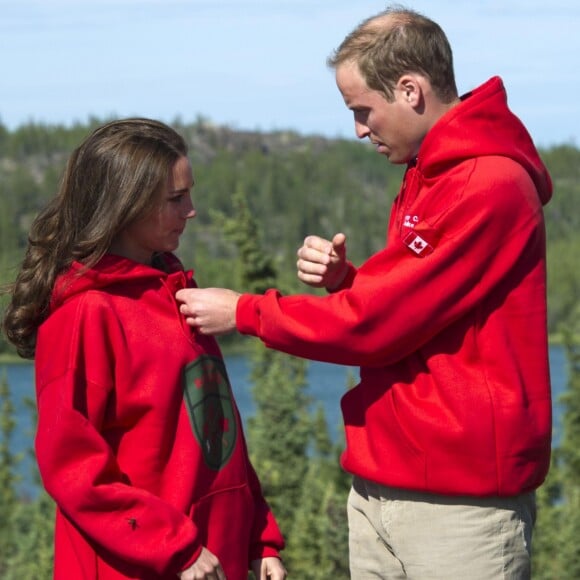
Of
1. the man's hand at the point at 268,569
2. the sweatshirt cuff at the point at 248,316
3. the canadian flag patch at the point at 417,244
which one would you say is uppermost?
the canadian flag patch at the point at 417,244

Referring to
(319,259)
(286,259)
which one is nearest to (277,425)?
(319,259)

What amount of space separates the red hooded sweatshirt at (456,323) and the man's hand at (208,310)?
0.05 metres

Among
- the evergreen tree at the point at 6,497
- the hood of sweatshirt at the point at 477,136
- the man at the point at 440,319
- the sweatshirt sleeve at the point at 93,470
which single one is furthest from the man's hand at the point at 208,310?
the evergreen tree at the point at 6,497

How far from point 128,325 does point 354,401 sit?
0.58 meters

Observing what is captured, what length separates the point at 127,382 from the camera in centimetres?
284

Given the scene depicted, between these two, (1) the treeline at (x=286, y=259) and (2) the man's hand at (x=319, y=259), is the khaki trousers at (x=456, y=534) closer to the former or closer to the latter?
(2) the man's hand at (x=319, y=259)

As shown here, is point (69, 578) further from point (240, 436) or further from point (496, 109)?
point (496, 109)

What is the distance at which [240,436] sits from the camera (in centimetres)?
309

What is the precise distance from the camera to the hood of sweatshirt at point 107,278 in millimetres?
2865

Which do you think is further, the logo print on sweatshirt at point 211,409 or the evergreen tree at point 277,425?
the evergreen tree at point 277,425

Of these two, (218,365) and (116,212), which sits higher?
(116,212)

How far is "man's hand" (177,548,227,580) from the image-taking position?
278cm

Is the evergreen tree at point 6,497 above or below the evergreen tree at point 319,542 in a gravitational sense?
below

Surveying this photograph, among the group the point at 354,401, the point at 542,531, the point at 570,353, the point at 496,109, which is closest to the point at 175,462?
the point at 354,401
